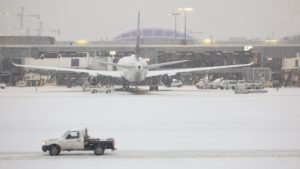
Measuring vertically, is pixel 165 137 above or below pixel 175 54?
below

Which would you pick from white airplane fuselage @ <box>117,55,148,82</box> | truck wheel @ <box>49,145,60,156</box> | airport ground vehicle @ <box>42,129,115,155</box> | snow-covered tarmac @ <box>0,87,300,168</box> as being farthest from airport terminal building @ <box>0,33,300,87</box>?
truck wheel @ <box>49,145,60,156</box>

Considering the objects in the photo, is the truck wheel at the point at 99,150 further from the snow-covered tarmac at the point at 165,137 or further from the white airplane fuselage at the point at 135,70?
the white airplane fuselage at the point at 135,70

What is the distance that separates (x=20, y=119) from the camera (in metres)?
37.1

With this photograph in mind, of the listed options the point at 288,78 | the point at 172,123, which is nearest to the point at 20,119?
the point at 172,123

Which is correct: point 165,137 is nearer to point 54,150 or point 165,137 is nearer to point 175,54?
point 54,150

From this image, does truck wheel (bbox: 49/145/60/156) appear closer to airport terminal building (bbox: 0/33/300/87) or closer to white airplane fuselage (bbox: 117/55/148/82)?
white airplane fuselage (bbox: 117/55/148/82)

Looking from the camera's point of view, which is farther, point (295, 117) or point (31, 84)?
point (31, 84)

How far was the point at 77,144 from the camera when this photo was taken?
22625mm

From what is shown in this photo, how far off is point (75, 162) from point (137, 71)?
184 feet

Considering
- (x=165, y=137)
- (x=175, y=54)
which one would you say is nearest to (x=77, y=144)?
(x=165, y=137)

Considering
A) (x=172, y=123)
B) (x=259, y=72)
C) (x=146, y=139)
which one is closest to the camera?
(x=146, y=139)

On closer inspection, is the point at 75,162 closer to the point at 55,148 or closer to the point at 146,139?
the point at 55,148

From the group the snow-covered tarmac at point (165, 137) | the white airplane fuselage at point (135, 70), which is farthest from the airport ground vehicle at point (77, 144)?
the white airplane fuselage at point (135, 70)

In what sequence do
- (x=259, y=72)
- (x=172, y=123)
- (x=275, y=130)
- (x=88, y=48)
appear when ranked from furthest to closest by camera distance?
(x=88, y=48) → (x=259, y=72) → (x=172, y=123) → (x=275, y=130)
